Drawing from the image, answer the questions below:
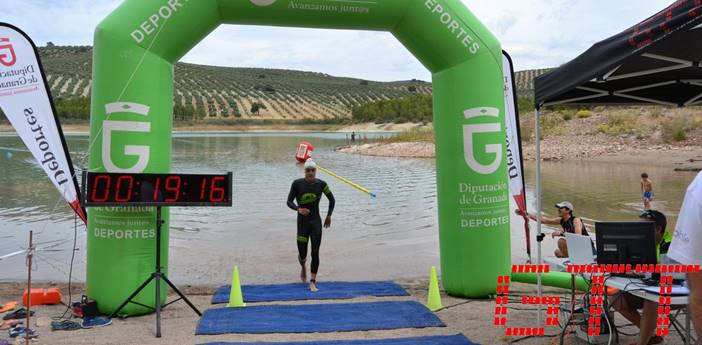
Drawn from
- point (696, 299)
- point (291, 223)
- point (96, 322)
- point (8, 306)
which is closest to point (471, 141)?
point (696, 299)

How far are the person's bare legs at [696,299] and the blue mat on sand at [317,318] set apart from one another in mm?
3185

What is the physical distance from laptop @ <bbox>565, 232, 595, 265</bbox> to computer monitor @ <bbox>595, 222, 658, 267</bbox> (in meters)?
0.42

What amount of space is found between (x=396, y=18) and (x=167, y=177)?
342 centimetres

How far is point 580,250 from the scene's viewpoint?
18.2ft

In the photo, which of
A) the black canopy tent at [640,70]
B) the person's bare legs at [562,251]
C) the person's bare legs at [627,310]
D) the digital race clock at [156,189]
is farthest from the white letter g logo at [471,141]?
the digital race clock at [156,189]

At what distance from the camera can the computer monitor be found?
496cm

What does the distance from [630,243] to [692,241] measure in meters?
1.73

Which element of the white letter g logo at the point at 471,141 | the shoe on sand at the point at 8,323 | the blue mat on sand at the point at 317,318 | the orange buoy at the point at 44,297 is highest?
the white letter g logo at the point at 471,141

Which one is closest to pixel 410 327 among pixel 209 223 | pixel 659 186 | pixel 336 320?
pixel 336 320

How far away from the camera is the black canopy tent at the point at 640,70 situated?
425 centimetres

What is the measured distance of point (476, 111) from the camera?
7.50 metres

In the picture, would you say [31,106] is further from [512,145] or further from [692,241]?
[692,241]

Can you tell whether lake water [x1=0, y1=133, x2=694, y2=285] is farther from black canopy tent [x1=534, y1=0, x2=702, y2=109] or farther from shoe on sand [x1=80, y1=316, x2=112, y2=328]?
black canopy tent [x1=534, y1=0, x2=702, y2=109]

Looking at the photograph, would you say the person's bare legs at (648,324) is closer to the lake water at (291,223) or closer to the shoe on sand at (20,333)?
the lake water at (291,223)
